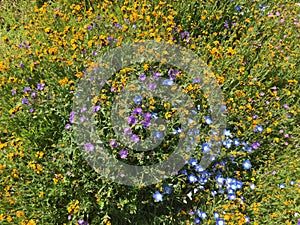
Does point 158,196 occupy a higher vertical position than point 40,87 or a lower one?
lower

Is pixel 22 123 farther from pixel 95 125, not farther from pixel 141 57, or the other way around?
pixel 141 57

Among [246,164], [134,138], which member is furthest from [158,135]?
[246,164]

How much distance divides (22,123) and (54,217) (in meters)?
1.14

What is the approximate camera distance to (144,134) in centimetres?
268

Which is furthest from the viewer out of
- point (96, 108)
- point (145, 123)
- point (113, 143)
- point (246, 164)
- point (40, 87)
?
point (246, 164)

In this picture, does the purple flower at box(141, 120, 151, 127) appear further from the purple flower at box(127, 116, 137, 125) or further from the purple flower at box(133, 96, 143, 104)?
the purple flower at box(133, 96, 143, 104)

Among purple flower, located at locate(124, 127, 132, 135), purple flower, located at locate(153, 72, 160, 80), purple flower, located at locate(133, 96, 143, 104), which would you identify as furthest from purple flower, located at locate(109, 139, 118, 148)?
purple flower, located at locate(153, 72, 160, 80)

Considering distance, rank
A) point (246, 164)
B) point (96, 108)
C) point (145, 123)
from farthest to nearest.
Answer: point (246, 164) → point (96, 108) → point (145, 123)

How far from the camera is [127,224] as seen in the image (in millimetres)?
2973

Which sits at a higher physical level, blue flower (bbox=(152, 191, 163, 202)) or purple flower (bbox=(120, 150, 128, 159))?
purple flower (bbox=(120, 150, 128, 159))

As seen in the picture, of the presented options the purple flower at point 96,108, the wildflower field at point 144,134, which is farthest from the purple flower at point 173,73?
the purple flower at point 96,108

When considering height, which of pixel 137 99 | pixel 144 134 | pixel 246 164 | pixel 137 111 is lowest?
pixel 144 134

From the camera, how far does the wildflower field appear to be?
2695 mm

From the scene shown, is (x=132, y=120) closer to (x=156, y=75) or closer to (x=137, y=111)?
(x=137, y=111)
